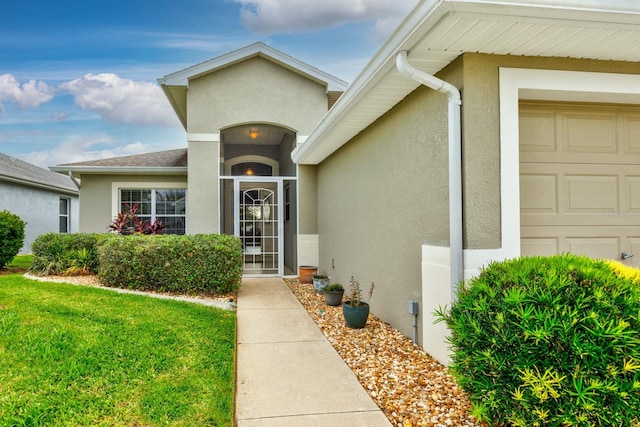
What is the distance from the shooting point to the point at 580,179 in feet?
12.8

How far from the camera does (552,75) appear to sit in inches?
140

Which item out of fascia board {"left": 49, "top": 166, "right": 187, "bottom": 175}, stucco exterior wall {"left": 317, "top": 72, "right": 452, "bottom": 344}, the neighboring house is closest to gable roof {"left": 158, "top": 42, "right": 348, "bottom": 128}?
fascia board {"left": 49, "top": 166, "right": 187, "bottom": 175}

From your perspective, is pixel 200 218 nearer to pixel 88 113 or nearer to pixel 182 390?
pixel 182 390

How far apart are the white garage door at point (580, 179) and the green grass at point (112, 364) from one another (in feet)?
11.0

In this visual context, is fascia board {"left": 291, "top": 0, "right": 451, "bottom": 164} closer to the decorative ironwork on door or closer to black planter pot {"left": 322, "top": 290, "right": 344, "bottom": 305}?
black planter pot {"left": 322, "top": 290, "right": 344, "bottom": 305}

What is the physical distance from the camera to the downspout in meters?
3.42

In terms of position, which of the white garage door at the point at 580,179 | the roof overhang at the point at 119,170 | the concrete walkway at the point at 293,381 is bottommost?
the concrete walkway at the point at 293,381

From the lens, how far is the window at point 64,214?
1859 cm

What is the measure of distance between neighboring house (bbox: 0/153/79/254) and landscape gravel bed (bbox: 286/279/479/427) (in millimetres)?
14970

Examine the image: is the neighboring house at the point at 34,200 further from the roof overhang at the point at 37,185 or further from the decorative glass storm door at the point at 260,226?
the decorative glass storm door at the point at 260,226

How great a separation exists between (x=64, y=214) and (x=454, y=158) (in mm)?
20892

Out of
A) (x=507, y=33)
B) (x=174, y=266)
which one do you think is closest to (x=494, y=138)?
(x=507, y=33)

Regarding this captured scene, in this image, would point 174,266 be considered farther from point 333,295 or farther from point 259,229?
point 259,229

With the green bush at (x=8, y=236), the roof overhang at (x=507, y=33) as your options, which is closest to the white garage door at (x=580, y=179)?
the roof overhang at (x=507, y=33)
